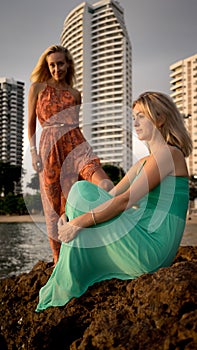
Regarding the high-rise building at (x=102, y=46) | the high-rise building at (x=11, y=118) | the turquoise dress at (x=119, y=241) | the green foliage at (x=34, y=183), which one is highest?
the high-rise building at (x=102, y=46)

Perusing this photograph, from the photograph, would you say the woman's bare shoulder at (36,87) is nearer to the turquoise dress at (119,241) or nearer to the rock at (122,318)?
the turquoise dress at (119,241)

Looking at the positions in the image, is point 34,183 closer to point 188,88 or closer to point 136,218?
point 136,218

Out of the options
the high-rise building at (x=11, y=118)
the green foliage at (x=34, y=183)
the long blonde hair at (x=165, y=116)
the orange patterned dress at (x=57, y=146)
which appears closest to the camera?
the long blonde hair at (x=165, y=116)

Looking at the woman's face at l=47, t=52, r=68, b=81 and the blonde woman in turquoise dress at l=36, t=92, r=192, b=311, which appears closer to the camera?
the blonde woman in turquoise dress at l=36, t=92, r=192, b=311

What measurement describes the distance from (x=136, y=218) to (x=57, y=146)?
104 centimetres

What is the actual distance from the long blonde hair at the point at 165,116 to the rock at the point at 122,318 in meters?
0.54

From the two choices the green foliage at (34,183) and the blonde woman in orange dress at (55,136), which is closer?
the blonde woman in orange dress at (55,136)

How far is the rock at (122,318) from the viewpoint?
1.11 metres

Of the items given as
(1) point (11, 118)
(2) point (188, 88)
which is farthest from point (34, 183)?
(1) point (11, 118)

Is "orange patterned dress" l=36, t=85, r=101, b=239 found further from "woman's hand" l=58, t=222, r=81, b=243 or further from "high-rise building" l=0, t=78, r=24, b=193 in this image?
"high-rise building" l=0, t=78, r=24, b=193

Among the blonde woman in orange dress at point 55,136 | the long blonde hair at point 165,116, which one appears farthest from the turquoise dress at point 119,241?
the blonde woman in orange dress at point 55,136

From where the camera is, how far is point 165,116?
1.61 meters

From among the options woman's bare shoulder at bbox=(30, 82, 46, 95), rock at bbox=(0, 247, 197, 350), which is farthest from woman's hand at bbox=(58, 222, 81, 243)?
woman's bare shoulder at bbox=(30, 82, 46, 95)

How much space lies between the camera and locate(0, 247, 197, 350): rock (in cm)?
111
